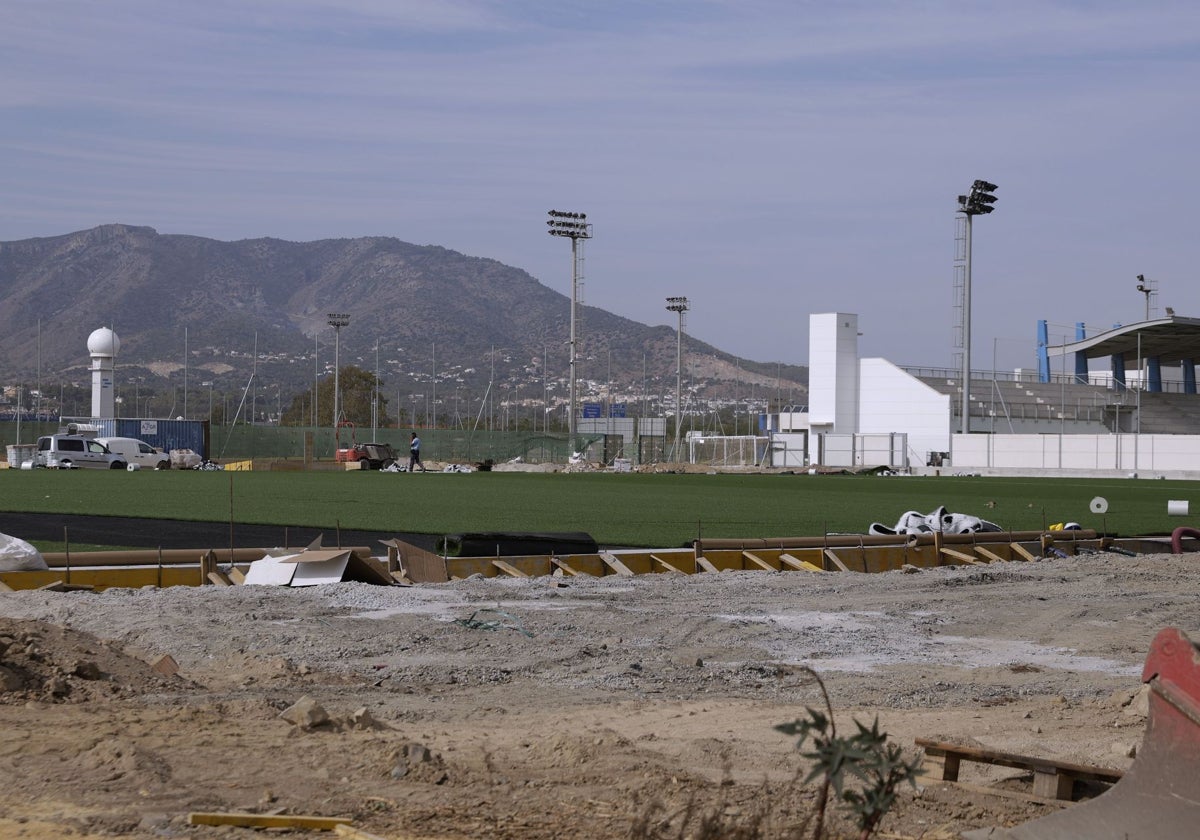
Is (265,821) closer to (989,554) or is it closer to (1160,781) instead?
(1160,781)

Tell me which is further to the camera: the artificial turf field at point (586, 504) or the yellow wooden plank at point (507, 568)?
the artificial turf field at point (586, 504)

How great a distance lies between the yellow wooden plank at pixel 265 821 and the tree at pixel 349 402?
10097 cm

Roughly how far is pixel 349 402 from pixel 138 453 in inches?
2059

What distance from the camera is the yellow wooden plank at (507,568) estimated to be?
14.1m

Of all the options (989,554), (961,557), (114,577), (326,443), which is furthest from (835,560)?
(326,443)

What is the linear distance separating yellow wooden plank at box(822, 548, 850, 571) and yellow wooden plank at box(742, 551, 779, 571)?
2.52 ft

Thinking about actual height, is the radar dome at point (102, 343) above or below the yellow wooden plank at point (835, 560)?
Result: above

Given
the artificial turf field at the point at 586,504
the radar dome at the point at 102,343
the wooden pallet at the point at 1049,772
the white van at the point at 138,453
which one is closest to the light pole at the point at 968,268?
the artificial turf field at the point at 586,504

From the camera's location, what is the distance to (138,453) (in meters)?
55.1

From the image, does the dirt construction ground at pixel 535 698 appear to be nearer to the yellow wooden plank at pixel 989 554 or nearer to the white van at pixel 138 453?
the yellow wooden plank at pixel 989 554

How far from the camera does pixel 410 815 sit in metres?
4.95

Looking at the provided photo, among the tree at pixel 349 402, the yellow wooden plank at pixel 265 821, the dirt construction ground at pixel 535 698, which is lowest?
the dirt construction ground at pixel 535 698

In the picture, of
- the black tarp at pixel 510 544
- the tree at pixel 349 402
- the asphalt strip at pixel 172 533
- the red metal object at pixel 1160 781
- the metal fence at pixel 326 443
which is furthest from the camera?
the tree at pixel 349 402

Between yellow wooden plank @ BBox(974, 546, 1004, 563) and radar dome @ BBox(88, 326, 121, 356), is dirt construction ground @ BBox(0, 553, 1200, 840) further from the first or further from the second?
radar dome @ BBox(88, 326, 121, 356)
